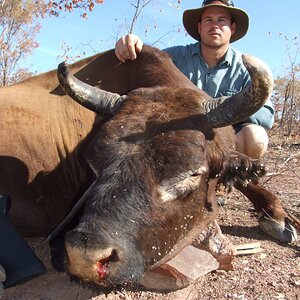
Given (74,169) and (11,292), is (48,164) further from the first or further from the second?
(11,292)

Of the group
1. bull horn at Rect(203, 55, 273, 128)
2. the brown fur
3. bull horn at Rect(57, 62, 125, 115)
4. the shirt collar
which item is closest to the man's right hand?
the brown fur

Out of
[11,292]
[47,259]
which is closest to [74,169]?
[47,259]

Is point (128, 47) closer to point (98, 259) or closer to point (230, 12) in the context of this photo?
point (230, 12)

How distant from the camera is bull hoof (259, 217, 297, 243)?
6.18 m

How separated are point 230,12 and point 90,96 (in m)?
3.61

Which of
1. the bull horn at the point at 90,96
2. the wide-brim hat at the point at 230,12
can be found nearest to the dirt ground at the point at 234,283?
the bull horn at the point at 90,96

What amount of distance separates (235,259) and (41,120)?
3.20 m

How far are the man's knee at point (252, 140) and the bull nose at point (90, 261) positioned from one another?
3.70m

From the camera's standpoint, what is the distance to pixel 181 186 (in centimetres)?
426

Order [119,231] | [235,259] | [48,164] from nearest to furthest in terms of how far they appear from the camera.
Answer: [119,231] → [235,259] → [48,164]

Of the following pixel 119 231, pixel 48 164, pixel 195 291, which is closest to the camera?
pixel 119 231

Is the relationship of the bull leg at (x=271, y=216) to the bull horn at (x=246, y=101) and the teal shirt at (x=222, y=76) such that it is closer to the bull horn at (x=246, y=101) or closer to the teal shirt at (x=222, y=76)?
the teal shirt at (x=222, y=76)

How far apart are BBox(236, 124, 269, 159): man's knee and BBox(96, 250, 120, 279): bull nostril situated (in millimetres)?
3700

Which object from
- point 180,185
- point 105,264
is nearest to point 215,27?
point 180,185
